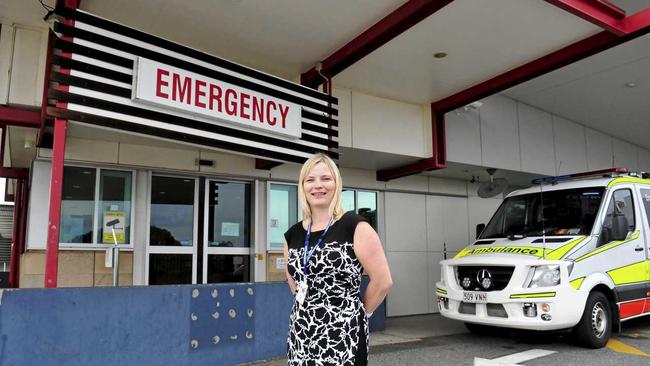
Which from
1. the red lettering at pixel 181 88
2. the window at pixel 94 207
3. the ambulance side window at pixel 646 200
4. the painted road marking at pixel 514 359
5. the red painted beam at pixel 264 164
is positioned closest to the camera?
the red lettering at pixel 181 88

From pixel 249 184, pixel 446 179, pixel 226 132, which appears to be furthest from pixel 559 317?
pixel 446 179

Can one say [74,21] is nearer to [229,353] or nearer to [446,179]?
[229,353]

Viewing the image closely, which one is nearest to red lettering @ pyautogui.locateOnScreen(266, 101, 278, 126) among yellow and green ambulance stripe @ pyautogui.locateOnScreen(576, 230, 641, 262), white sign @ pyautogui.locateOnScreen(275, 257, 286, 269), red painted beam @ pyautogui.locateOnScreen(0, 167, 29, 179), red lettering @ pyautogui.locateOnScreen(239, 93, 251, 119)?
red lettering @ pyautogui.locateOnScreen(239, 93, 251, 119)

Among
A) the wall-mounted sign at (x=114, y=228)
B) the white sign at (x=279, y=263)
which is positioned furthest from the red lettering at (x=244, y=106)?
the white sign at (x=279, y=263)

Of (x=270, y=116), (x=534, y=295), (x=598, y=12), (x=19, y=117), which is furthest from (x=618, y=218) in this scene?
(x=19, y=117)

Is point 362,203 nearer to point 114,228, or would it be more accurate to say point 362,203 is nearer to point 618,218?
point 618,218

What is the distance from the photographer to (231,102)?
659 centimetres

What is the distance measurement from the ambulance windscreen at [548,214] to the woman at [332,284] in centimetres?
548

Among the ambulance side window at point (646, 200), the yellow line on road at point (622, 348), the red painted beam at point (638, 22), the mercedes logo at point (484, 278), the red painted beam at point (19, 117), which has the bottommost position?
the yellow line on road at point (622, 348)

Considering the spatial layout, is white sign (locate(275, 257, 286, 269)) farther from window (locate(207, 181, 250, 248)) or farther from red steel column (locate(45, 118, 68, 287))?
red steel column (locate(45, 118, 68, 287))

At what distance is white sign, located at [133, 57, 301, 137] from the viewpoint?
5.82 metres

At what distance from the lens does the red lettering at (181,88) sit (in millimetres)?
6023

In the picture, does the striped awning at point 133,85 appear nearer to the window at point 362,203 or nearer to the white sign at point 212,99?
the white sign at point 212,99

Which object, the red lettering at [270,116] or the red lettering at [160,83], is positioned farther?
the red lettering at [270,116]
